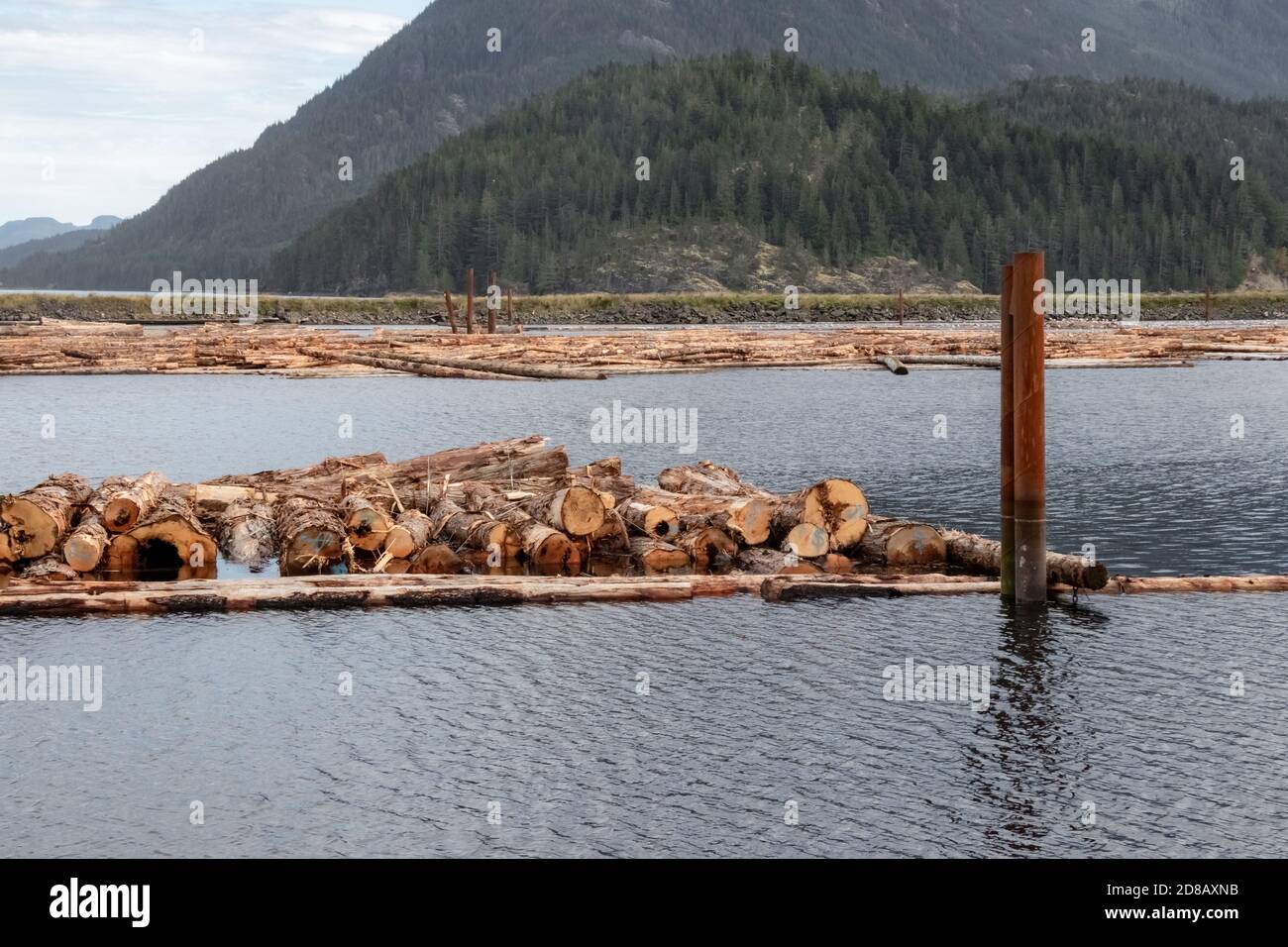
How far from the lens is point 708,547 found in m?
26.8

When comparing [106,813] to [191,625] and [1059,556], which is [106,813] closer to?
[191,625]

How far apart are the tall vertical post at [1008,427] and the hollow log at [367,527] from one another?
11.2 metres

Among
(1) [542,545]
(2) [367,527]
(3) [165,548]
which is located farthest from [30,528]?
(1) [542,545]

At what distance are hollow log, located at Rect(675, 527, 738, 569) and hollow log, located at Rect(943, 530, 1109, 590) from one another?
4009 mm

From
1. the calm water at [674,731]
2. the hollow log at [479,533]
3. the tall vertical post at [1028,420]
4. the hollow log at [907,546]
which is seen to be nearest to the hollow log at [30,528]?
the calm water at [674,731]

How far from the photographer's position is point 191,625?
21812 mm

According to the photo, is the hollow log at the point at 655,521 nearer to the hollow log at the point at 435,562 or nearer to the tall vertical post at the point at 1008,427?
the hollow log at the point at 435,562

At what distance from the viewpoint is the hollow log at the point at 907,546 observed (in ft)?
85.0

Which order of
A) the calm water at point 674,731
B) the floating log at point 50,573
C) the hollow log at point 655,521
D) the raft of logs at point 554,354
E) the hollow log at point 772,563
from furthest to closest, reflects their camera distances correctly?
the raft of logs at point 554,354 → the hollow log at point 655,521 → the hollow log at point 772,563 → the floating log at point 50,573 → the calm water at point 674,731

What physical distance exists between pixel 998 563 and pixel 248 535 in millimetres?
14061

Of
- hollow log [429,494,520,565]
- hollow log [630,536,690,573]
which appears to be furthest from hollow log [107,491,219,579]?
hollow log [630,536,690,573]

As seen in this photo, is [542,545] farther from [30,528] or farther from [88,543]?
[30,528]

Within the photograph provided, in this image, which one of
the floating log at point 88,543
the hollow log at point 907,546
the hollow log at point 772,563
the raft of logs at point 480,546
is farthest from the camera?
the hollow log at point 907,546

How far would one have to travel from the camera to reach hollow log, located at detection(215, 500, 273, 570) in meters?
27.2
